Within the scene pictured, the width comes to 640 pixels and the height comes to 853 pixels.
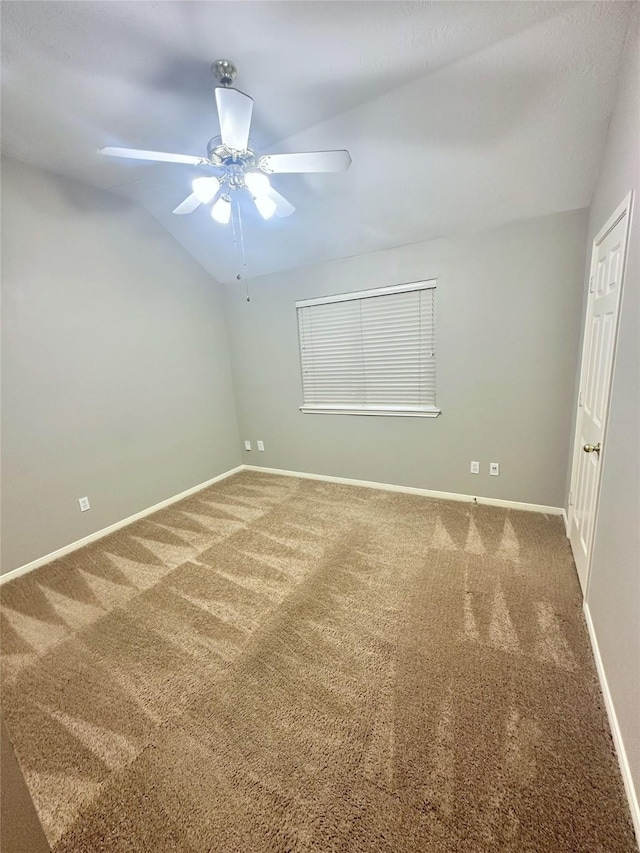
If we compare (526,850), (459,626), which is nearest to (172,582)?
(459,626)

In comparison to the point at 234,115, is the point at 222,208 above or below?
below

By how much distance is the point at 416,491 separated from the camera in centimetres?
329

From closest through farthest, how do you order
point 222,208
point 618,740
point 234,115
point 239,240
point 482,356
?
1. point 618,740
2. point 234,115
3. point 222,208
4. point 482,356
5. point 239,240

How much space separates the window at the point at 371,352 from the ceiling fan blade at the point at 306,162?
5.01 feet

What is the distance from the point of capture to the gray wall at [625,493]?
1.14 metres

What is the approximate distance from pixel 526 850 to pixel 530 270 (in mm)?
2976

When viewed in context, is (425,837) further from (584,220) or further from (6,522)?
(584,220)

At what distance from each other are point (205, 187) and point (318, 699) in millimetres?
2481

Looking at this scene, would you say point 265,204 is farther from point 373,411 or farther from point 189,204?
point 373,411

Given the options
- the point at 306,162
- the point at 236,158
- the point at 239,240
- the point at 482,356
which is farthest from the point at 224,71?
the point at 482,356

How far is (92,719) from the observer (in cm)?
144

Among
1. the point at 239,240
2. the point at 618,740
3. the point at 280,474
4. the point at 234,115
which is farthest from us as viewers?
the point at 280,474

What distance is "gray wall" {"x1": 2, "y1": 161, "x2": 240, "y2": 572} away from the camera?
240 centimetres

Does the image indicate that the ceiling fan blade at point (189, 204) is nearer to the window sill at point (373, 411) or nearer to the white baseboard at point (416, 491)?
the window sill at point (373, 411)
